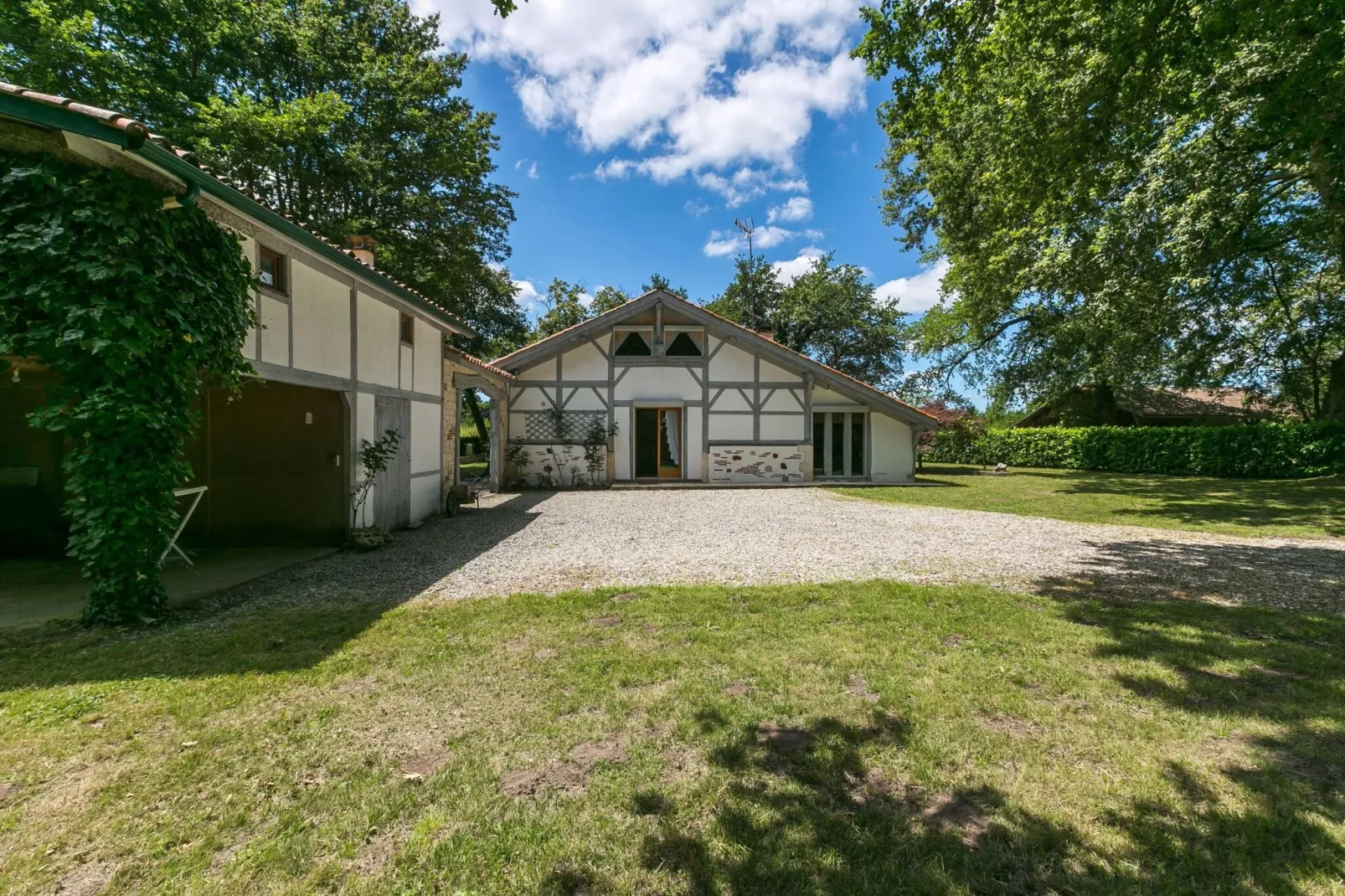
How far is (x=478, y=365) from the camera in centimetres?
1224

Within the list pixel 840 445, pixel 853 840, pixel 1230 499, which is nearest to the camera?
pixel 853 840

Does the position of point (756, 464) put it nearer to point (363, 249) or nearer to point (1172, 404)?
point (363, 249)

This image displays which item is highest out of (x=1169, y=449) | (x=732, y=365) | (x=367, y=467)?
(x=732, y=365)

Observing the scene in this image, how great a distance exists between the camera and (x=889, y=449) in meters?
16.0

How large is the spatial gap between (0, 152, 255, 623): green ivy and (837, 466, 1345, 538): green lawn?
38.0 ft

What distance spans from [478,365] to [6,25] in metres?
13.3

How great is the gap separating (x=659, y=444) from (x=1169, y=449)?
1793 cm

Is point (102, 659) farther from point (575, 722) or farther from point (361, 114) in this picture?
point (361, 114)

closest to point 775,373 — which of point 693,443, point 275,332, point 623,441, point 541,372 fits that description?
point 693,443

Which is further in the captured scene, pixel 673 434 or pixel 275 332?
pixel 673 434

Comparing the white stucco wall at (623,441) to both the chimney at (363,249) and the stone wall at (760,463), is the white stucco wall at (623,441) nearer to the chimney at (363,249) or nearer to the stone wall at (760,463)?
the stone wall at (760,463)

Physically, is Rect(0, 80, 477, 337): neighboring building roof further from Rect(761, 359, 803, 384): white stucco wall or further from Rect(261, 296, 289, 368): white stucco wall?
Rect(761, 359, 803, 384): white stucco wall

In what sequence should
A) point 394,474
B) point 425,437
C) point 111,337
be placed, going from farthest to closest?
point 425,437
point 394,474
point 111,337

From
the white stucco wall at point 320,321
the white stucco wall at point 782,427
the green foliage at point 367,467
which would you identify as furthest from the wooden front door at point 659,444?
the white stucco wall at point 320,321
